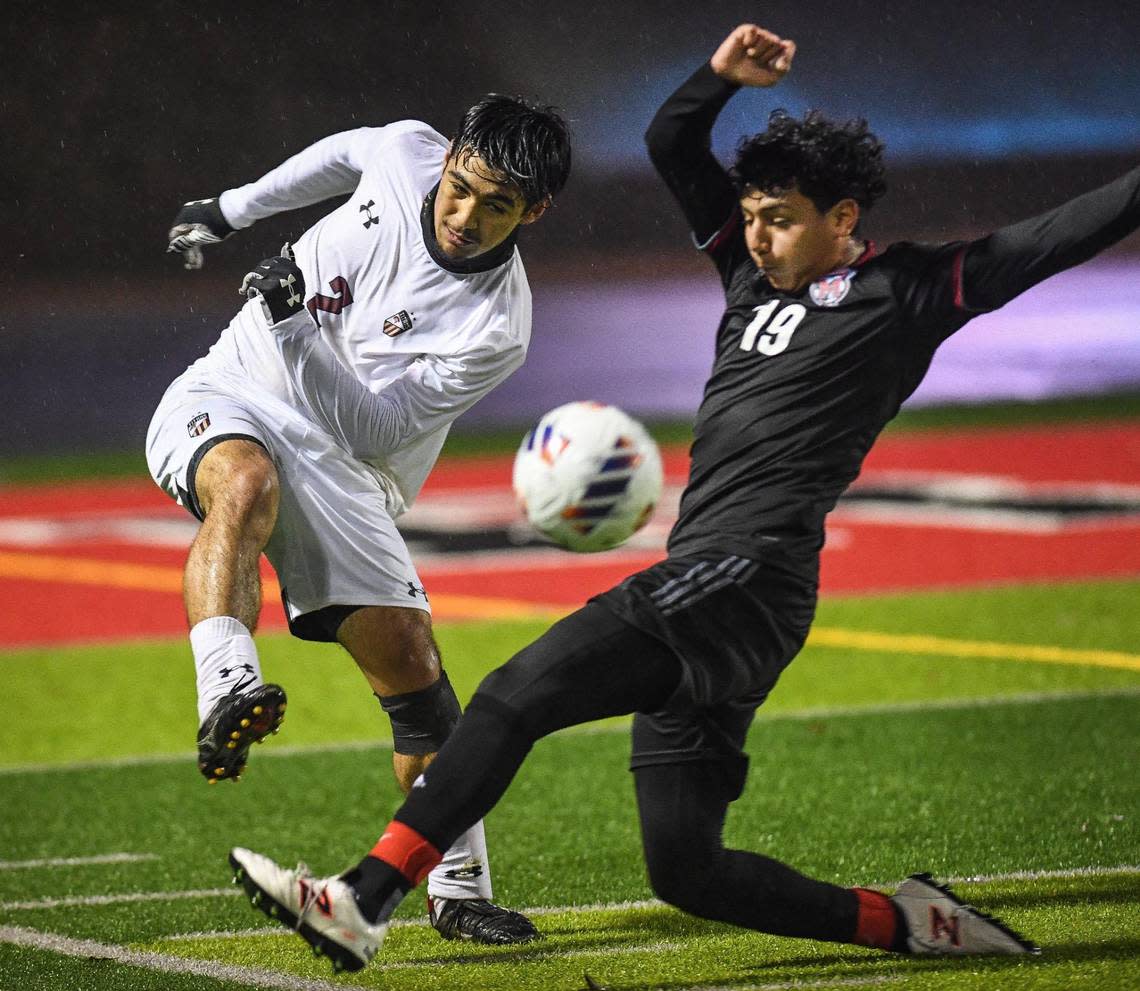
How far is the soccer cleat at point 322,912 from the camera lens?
337 centimetres

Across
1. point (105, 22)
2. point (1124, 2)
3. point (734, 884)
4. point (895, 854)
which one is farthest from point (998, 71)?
point (734, 884)

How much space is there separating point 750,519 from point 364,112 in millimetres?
15915

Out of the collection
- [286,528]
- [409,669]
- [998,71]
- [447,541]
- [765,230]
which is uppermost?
[998,71]

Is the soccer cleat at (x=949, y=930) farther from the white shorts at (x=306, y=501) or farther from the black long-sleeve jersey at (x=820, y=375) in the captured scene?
the white shorts at (x=306, y=501)

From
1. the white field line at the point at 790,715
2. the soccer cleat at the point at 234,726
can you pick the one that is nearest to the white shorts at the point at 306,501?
→ the soccer cleat at the point at 234,726

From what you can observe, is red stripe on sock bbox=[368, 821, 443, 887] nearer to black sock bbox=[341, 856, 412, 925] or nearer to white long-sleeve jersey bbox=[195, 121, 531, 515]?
black sock bbox=[341, 856, 412, 925]

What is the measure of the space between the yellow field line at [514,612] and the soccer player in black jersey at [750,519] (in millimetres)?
4905

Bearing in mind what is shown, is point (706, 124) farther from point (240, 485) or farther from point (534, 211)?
point (240, 485)

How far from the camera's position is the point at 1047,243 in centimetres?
359

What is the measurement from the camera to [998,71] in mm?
19906

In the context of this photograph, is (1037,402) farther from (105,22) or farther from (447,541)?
(105,22)

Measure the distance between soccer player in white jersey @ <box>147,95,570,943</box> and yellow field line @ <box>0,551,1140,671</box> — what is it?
4436mm

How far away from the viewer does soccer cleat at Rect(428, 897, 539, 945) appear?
4.60m

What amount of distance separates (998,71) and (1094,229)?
1737cm
